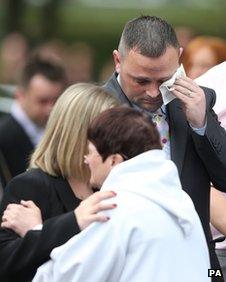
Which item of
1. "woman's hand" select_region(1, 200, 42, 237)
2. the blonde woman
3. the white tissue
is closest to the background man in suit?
the white tissue

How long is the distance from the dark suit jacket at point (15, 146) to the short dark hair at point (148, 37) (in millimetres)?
2659

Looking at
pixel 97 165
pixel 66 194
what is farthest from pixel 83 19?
pixel 97 165

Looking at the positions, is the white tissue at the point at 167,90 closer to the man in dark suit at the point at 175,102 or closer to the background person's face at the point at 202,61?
the man in dark suit at the point at 175,102

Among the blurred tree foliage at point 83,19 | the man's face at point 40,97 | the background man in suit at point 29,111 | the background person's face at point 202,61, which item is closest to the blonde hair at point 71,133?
the background man in suit at point 29,111

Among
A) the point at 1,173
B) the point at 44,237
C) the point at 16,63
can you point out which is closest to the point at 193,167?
the point at 44,237

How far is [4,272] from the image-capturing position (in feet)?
14.4

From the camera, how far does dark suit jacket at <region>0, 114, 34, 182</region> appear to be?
7566mm

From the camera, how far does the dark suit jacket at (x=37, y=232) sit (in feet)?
14.1

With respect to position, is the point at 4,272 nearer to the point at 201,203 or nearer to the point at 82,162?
the point at 82,162

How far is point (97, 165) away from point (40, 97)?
4.33 m

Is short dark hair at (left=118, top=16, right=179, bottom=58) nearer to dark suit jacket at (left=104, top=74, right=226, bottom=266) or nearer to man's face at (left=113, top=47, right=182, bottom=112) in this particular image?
man's face at (left=113, top=47, right=182, bottom=112)

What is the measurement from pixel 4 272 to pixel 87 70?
10.4 meters

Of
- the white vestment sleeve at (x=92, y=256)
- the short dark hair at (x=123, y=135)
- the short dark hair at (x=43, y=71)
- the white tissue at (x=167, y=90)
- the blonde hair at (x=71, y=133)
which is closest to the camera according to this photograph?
the white vestment sleeve at (x=92, y=256)

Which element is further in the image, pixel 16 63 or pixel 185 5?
pixel 185 5
